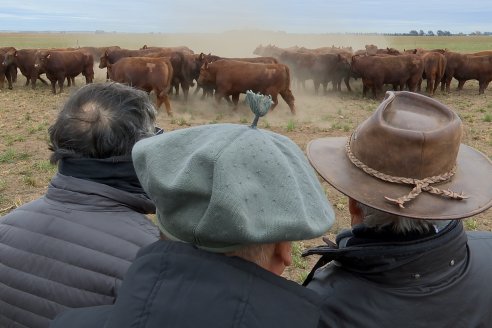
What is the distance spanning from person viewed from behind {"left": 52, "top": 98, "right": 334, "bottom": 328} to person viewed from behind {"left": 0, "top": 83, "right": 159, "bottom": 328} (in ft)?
2.50

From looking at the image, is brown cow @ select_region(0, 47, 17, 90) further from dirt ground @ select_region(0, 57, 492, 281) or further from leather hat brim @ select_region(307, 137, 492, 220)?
leather hat brim @ select_region(307, 137, 492, 220)

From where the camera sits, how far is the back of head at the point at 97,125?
205 centimetres

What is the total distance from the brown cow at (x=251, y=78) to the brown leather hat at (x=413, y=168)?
44.1ft

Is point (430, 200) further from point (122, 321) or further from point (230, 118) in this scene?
point (230, 118)

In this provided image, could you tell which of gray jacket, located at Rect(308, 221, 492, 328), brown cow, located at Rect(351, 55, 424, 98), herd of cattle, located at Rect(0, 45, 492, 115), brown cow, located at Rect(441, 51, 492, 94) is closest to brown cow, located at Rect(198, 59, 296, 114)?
herd of cattle, located at Rect(0, 45, 492, 115)

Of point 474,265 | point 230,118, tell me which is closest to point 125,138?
point 474,265

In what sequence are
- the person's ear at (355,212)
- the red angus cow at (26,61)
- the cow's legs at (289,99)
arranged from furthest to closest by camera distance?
1. the red angus cow at (26,61)
2. the cow's legs at (289,99)
3. the person's ear at (355,212)

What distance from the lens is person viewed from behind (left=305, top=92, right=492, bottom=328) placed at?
152 cm

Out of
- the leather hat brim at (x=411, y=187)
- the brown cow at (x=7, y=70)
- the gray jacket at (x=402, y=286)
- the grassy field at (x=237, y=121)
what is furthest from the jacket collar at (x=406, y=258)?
the brown cow at (x=7, y=70)

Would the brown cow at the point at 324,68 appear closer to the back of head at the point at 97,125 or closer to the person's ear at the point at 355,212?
the back of head at the point at 97,125

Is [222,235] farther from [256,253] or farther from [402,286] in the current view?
[402,286]

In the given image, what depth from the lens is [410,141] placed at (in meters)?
1.57

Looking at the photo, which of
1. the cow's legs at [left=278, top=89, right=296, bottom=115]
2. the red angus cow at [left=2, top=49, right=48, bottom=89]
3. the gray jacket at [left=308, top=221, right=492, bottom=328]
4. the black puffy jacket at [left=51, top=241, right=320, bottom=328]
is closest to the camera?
the black puffy jacket at [left=51, top=241, right=320, bottom=328]

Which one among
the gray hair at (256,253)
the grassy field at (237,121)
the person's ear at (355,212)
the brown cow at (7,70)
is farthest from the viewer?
the brown cow at (7,70)
